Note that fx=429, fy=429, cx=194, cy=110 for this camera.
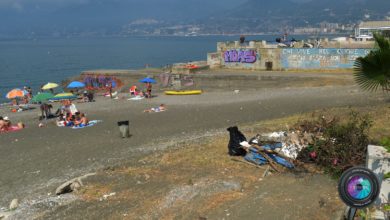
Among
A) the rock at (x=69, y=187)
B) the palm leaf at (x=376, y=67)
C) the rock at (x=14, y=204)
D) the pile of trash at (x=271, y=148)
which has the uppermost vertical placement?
the palm leaf at (x=376, y=67)

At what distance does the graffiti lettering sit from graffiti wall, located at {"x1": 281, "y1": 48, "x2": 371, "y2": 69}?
320cm

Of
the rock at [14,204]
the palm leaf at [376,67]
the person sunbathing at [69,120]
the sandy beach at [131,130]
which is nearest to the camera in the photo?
the palm leaf at [376,67]

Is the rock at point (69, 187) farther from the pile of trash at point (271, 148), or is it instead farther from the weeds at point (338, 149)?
the weeds at point (338, 149)

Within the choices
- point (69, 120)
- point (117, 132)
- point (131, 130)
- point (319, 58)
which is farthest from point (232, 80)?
point (117, 132)

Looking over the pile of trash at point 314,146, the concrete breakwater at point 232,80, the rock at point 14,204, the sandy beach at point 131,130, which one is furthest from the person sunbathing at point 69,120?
the concrete breakwater at point 232,80

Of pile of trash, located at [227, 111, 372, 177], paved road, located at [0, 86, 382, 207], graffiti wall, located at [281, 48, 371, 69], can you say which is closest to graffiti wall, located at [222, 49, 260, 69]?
graffiti wall, located at [281, 48, 371, 69]

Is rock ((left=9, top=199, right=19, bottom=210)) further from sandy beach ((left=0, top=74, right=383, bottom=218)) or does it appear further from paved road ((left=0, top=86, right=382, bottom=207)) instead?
paved road ((left=0, top=86, right=382, bottom=207))

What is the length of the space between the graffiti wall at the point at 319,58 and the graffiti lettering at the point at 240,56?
10.5 feet

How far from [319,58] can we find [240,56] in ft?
27.2

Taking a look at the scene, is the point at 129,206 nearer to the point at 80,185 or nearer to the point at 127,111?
the point at 80,185

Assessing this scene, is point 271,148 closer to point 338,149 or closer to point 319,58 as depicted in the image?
point 338,149

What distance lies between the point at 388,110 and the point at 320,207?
11.3 metres

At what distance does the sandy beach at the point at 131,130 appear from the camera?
50.0ft

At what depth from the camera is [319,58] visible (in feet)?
131
